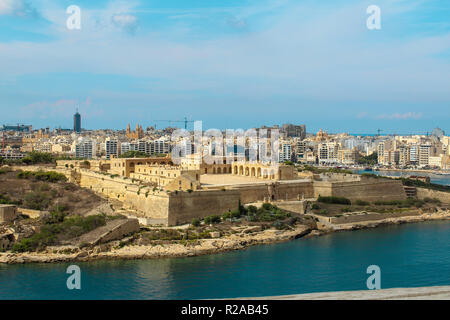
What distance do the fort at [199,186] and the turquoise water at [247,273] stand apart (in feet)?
9.95

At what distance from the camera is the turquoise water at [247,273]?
11703mm

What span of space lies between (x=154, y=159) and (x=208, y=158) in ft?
8.73

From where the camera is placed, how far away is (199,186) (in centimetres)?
1873

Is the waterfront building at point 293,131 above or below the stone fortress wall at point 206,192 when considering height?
above

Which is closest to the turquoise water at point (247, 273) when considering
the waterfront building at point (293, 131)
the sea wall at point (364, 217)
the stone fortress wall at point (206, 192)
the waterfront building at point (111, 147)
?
the sea wall at point (364, 217)

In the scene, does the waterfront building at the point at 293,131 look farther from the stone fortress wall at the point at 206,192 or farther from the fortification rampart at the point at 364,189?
the fortification rampart at the point at 364,189

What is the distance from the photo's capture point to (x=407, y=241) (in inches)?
690

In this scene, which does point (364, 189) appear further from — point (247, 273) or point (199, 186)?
point (247, 273)

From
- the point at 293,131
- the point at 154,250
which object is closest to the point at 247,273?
the point at 154,250

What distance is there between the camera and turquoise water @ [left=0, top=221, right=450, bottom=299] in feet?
38.4

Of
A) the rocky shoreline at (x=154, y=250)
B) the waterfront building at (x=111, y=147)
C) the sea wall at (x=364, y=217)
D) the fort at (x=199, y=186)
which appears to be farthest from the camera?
the waterfront building at (x=111, y=147)

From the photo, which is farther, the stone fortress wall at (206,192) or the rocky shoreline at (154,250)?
the stone fortress wall at (206,192)

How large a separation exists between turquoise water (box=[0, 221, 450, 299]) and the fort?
303 centimetres

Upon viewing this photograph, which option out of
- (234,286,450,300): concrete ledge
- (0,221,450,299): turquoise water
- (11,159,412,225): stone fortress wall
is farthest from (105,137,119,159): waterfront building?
(234,286,450,300): concrete ledge
